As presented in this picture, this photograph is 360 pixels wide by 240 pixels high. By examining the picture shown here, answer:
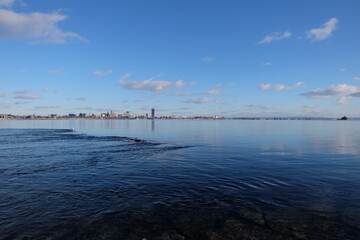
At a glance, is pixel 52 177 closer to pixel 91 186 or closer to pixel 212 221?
pixel 91 186

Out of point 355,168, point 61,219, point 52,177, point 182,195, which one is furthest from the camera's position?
point 355,168

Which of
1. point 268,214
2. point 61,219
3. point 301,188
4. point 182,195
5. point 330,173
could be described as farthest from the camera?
point 330,173

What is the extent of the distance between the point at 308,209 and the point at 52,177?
18831 mm

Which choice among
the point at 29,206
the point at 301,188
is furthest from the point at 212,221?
the point at 29,206

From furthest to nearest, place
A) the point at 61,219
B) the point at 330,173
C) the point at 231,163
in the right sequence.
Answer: the point at 231,163 → the point at 330,173 → the point at 61,219

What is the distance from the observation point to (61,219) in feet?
33.8

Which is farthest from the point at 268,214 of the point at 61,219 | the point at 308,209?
the point at 61,219

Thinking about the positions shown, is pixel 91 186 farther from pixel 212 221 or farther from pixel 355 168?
pixel 355 168

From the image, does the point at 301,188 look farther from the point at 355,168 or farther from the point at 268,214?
the point at 355,168

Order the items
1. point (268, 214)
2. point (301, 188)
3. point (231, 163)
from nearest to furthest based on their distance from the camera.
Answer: point (268, 214), point (301, 188), point (231, 163)

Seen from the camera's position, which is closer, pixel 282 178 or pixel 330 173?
pixel 282 178

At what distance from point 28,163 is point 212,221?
2232 centimetres

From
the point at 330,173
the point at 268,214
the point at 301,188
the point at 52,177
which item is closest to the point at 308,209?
the point at 268,214

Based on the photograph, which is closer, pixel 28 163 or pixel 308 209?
pixel 308 209
